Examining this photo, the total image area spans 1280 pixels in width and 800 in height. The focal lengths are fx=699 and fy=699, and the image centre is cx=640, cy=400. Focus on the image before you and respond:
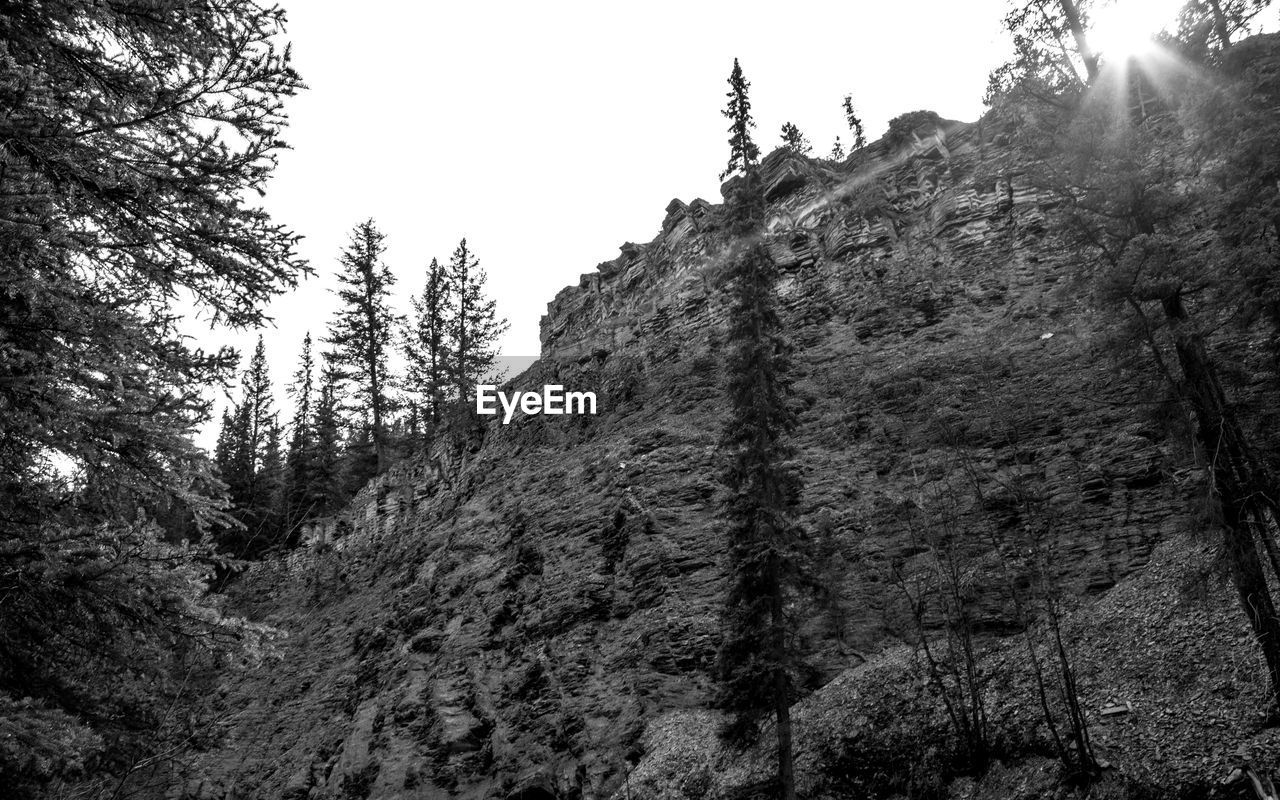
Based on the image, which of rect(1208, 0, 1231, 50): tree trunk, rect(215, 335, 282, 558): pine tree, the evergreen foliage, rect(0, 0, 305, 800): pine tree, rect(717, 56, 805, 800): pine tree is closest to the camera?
rect(0, 0, 305, 800): pine tree

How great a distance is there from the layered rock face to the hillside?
12 cm

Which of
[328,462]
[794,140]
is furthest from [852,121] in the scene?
[328,462]

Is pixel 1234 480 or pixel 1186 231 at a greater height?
pixel 1186 231

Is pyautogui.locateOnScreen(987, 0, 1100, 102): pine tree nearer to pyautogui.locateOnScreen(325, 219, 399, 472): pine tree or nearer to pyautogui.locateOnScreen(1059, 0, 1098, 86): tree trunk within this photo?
pyautogui.locateOnScreen(1059, 0, 1098, 86): tree trunk

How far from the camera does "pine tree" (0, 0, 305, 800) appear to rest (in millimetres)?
6523

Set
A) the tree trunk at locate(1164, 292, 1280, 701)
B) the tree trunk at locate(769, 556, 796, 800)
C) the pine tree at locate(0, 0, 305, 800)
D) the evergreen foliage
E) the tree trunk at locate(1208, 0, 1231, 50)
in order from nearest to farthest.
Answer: the pine tree at locate(0, 0, 305, 800) → the tree trunk at locate(1164, 292, 1280, 701) → the evergreen foliage → the tree trunk at locate(1208, 0, 1231, 50) → the tree trunk at locate(769, 556, 796, 800)

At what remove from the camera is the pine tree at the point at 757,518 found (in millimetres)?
16422

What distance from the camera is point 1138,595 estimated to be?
15.4m

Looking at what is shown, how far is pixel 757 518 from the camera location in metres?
17.9

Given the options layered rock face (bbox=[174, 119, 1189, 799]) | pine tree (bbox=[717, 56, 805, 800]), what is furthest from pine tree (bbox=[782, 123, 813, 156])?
pine tree (bbox=[717, 56, 805, 800])

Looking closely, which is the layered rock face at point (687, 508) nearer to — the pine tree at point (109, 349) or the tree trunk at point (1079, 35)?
the pine tree at point (109, 349)

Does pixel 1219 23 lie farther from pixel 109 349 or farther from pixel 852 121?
pixel 852 121

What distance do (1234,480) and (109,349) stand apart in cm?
1588

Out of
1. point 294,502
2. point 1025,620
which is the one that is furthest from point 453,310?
point 1025,620
